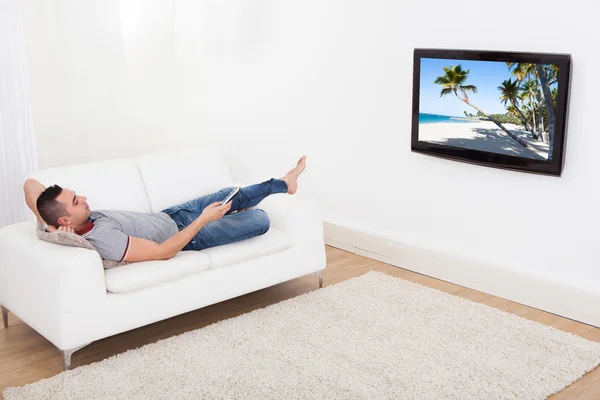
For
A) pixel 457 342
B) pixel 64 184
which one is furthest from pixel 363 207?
pixel 64 184

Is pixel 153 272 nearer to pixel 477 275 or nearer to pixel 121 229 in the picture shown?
pixel 121 229

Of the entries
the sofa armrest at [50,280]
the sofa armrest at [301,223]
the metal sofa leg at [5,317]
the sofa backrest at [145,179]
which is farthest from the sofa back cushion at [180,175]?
the metal sofa leg at [5,317]

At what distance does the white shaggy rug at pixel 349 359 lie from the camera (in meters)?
3.04

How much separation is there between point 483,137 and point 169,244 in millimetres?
1840

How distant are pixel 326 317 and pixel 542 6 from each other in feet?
6.46

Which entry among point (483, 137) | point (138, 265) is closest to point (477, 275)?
point (483, 137)

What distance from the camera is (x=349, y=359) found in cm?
333

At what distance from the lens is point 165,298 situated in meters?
3.50

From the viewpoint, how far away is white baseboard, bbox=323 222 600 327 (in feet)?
12.4

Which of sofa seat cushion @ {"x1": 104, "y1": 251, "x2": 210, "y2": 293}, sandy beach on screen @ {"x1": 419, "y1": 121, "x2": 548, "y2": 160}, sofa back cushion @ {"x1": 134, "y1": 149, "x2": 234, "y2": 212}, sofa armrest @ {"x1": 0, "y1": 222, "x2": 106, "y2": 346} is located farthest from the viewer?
sofa back cushion @ {"x1": 134, "y1": 149, "x2": 234, "y2": 212}

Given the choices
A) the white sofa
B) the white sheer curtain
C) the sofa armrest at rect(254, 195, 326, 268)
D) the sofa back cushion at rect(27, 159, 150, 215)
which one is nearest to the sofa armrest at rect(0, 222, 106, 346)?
the white sofa

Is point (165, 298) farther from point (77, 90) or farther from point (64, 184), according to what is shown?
point (77, 90)

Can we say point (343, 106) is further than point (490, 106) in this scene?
Yes

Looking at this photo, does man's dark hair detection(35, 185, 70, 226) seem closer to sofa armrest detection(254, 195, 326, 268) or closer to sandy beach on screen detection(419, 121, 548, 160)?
sofa armrest detection(254, 195, 326, 268)
